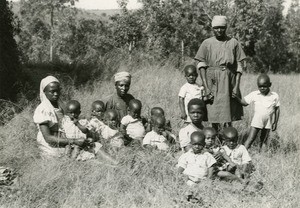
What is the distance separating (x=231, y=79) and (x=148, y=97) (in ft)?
9.79

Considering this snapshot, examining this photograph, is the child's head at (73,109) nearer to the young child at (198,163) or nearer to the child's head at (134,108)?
the child's head at (134,108)

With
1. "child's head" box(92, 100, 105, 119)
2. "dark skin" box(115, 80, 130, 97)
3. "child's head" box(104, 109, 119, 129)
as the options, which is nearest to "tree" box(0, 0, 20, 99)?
"child's head" box(92, 100, 105, 119)

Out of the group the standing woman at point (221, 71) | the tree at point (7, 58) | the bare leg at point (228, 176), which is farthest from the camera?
the tree at point (7, 58)

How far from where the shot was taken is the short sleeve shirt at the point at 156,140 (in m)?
5.00

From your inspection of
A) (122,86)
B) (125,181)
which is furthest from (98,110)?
(125,181)

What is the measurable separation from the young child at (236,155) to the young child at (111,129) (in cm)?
135

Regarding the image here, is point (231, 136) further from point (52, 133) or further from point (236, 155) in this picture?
point (52, 133)

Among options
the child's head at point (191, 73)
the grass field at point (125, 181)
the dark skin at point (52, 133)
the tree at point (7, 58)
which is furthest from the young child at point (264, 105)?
the tree at point (7, 58)

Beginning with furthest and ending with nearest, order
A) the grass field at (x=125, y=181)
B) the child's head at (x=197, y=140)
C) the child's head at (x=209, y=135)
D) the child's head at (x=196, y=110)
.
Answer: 1. the child's head at (x=196, y=110)
2. the child's head at (x=209, y=135)
3. the child's head at (x=197, y=140)
4. the grass field at (x=125, y=181)

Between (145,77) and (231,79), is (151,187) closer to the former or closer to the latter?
(231,79)

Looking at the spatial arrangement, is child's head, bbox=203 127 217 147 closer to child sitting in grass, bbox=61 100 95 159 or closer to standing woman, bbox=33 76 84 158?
child sitting in grass, bbox=61 100 95 159

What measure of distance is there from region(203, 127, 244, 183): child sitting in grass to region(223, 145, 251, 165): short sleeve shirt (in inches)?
3.7

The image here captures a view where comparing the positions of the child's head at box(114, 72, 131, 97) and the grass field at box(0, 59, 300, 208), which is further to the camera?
the child's head at box(114, 72, 131, 97)

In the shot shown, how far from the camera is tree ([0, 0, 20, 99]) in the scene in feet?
26.4
